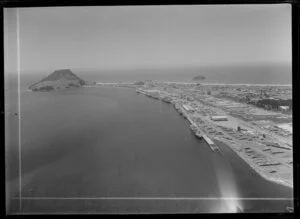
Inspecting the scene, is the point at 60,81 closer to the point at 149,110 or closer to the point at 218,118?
the point at 149,110

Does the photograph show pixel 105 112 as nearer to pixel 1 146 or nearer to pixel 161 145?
pixel 161 145

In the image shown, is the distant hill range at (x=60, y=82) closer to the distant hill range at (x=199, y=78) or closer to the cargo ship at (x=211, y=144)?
the distant hill range at (x=199, y=78)

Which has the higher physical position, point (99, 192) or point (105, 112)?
point (105, 112)

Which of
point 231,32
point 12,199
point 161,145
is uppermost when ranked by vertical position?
point 231,32

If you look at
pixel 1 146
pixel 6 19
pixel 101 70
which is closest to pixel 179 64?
pixel 101 70

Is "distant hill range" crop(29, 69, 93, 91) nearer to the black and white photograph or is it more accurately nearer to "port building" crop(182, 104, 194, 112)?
the black and white photograph

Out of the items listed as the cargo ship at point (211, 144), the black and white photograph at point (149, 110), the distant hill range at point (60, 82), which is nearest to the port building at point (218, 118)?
the black and white photograph at point (149, 110)
